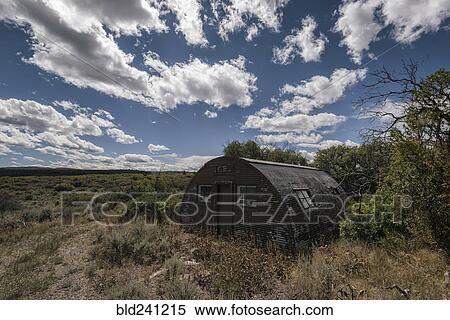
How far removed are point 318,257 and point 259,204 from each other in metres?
4.09

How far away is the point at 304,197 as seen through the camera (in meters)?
12.9

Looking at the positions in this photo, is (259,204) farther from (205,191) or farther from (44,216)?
(44,216)

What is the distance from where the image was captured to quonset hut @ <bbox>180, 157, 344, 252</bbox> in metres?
11.3

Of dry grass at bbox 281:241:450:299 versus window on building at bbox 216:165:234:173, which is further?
window on building at bbox 216:165:234:173

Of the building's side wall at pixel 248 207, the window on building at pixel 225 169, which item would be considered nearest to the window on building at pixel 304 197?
the building's side wall at pixel 248 207

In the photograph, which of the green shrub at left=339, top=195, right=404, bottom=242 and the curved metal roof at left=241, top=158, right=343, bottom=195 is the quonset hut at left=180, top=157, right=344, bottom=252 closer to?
the curved metal roof at left=241, top=158, right=343, bottom=195

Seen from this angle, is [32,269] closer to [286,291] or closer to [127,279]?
[127,279]

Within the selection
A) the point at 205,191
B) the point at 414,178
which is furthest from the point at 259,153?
the point at 414,178

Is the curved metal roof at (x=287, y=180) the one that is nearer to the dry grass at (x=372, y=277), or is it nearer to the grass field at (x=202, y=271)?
the grass field at (x=202, y=271)

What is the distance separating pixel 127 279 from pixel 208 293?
8.38 ft

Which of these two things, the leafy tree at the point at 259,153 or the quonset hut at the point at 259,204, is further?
the leafy tree at the point at 259,153

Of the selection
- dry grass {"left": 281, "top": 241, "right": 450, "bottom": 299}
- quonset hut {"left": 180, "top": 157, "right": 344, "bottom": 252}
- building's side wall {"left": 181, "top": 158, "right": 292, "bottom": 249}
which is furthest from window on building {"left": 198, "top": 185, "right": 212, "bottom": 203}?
dry grass {"left": 281, "top": 241, "right": 450, "bottom": 299}

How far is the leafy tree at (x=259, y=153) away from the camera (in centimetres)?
4084
